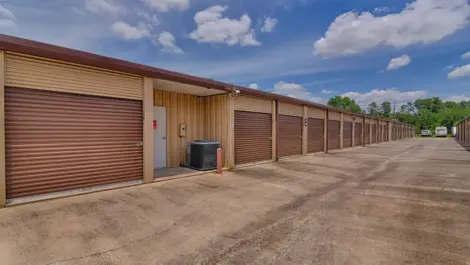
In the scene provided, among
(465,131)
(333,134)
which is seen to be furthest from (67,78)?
(465,131)

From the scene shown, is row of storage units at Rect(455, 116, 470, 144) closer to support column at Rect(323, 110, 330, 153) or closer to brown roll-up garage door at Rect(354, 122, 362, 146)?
brown roll-up garage door at Rect(354, 122, 362, 146)

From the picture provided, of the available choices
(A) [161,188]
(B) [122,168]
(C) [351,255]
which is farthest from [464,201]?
(B) [122,168]

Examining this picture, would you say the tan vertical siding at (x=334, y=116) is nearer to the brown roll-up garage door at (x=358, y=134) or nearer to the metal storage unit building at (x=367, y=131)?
the brown roll-up garage door at (x=358, y=134)

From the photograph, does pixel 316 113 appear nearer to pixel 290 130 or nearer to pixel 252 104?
pixel 290 130

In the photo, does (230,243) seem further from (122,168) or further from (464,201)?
(464,201)

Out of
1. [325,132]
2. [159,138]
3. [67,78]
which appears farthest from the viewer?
[325,132]

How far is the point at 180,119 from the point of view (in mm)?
8688

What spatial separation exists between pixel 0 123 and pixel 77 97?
134cm

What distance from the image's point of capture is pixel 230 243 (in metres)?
2.97

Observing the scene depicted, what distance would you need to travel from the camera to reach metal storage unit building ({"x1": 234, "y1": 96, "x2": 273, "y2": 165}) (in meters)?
8.98

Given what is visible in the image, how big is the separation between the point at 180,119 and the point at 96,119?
141 inches

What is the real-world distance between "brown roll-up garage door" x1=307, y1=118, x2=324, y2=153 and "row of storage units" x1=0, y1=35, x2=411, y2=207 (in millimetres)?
5846

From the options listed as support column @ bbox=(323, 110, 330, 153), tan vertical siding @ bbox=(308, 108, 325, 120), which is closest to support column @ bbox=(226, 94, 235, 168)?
tan vertical siding @ bbox=(308, 108, 325, 120)

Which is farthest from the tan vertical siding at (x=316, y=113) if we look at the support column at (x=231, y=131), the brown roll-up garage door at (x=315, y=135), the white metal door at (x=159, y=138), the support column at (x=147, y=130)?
the support column at (x=147, y=130)
